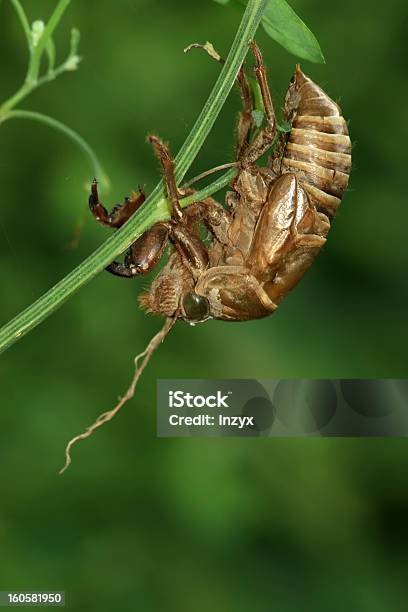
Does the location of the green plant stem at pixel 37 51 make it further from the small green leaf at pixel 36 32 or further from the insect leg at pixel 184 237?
the insect leg at pixel 184 237

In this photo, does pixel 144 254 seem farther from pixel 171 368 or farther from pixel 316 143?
pixel 171 368

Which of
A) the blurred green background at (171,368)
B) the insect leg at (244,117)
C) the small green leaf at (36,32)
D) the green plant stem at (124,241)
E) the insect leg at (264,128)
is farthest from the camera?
the blurred green background at (171,368)

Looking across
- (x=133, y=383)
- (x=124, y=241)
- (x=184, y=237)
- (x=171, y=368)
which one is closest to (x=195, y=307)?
(x=184, y=237)

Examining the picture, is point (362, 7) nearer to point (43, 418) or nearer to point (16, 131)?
point (16, 131)

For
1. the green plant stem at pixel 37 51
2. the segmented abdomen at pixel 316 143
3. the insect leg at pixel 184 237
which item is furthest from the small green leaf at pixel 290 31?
the green plant stem at pixel 37 51

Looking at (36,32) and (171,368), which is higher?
(36,32)

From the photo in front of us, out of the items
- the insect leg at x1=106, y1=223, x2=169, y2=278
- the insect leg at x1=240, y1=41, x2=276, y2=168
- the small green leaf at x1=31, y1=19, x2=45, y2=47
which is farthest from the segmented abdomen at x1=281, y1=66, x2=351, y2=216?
the small green leaf at x1=31, y1=19, x2=45, y2=47

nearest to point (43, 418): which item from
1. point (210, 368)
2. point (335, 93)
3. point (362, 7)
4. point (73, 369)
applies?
point (73, 369)
